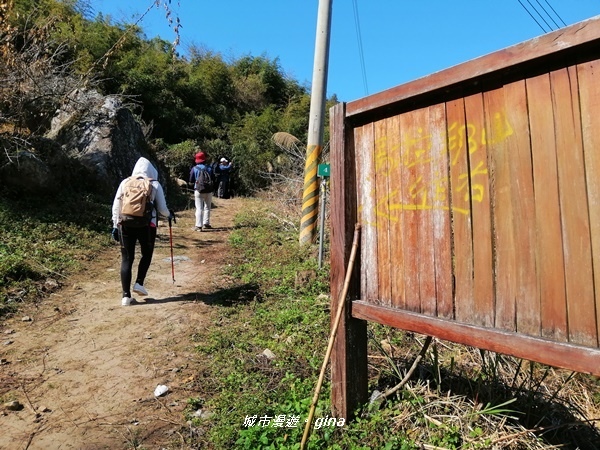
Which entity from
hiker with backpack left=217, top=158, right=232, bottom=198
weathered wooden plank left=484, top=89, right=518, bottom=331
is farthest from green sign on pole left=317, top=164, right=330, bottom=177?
hiker with backpack left=217, top=158, right=232, bottom=198

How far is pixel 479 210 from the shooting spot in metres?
2.21

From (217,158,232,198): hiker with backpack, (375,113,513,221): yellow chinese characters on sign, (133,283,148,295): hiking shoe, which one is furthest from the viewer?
(217,158,232,198): hiker with backpack

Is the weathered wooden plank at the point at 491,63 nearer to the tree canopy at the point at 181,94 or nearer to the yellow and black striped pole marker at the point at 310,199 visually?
the yellow and black striped pole marker at the point at 310,199

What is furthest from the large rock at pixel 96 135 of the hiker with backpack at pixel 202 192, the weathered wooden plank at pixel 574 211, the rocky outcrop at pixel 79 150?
the weathered wooden plank at pixel 574 211

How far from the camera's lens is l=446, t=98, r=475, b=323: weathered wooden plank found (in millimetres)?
2266

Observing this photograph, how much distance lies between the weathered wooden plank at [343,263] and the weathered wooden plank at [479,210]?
32.3 inches

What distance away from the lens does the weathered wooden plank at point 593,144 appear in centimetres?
177

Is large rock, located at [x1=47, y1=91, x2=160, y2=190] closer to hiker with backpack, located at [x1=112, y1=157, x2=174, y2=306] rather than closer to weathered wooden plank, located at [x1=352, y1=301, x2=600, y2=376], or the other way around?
hiker with backpack, located at [x1=112, y1=157, x2=174, y2=306]

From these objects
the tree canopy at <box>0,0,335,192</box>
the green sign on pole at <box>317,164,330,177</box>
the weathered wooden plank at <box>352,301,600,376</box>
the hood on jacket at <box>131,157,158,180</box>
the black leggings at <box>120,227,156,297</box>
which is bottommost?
the weathered wooden plank at <box>352,301,600,376</box>

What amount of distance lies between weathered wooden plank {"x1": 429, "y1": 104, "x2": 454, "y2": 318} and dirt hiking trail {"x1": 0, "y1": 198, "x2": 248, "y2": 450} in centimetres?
186

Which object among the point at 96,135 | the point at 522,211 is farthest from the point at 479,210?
the point at 96,135

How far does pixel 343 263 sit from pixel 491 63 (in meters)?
1.40

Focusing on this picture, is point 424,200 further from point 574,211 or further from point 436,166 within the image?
point 574,211

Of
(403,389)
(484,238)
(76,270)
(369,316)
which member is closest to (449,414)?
(403,389)
